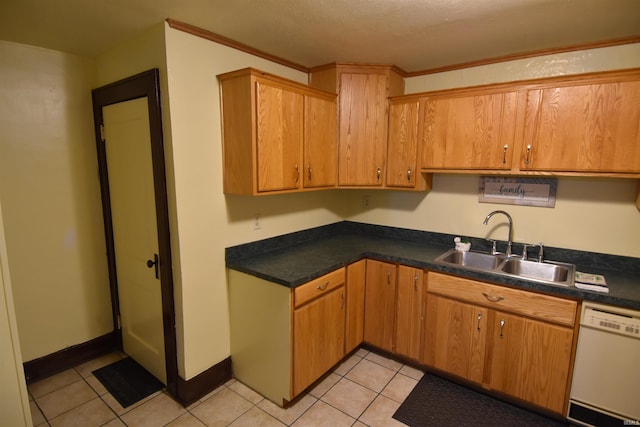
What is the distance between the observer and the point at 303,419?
6.64 ft

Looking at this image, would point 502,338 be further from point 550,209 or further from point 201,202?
point 201,202

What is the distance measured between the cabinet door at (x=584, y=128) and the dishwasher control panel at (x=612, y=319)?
0.81 m

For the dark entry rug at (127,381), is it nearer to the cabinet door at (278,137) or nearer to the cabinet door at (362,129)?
the cabinet door at (278,137)

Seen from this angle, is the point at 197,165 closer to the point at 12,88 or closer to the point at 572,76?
the point at 12,88

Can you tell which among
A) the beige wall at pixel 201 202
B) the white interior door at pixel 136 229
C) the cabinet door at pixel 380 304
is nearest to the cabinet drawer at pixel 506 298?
the cabinet door at pixel 380 304

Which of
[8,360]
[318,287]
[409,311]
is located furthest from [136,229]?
[409,311]

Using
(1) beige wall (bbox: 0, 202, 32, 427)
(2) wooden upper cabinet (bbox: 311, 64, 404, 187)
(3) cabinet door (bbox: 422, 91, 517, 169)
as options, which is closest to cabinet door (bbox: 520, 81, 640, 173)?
(3) cabinet door (bbox: 422, 91, 517, 169)

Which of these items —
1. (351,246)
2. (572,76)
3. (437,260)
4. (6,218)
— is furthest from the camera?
(351,246)

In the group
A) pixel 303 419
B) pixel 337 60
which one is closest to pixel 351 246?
pixel 303 419

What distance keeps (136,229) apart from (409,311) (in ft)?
6.76

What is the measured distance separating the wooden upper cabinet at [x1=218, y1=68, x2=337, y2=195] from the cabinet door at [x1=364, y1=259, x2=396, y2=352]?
0.85 meters

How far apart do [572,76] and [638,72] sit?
0.30 meters

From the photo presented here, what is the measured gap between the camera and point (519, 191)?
96.0 inches

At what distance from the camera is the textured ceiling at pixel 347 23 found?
1.65 meters
